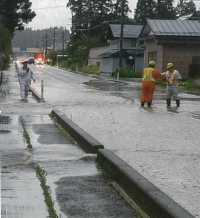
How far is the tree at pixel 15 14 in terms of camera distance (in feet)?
168

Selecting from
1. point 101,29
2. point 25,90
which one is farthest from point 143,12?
point 25,90

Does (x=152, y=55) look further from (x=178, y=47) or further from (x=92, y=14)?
(x=92, y=14)

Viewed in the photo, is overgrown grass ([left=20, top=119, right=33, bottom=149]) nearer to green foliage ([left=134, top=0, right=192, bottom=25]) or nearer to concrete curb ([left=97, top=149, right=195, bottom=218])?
concrete curb ([left=97, top=149, right=195, bottom=218])

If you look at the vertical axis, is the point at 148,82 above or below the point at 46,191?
above

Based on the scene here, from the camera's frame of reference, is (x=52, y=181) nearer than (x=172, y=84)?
Yes

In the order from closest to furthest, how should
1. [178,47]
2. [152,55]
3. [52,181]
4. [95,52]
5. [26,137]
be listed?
[52,181] → [26,137] → [178,47] → [152,55] → [95,52]

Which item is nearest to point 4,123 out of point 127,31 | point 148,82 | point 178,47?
point 148,82

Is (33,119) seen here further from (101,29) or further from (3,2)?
(101,29)

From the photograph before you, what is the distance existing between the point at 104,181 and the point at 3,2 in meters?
45.4

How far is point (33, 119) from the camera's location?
584 inches

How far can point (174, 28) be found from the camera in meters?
48.2

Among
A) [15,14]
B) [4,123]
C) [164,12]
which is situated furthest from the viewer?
[164,12]

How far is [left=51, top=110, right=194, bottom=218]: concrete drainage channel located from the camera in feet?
17.9

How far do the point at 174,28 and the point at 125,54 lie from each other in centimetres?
1906
